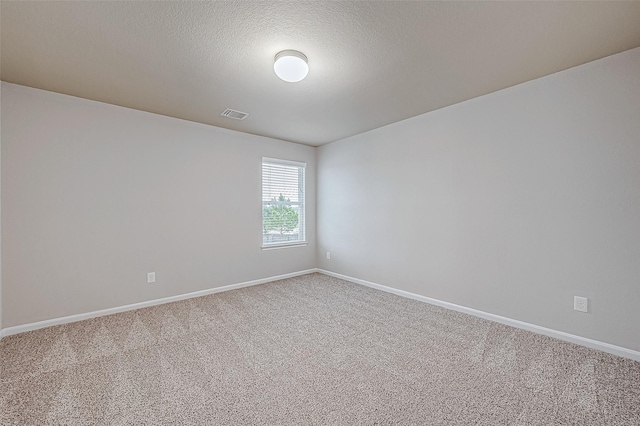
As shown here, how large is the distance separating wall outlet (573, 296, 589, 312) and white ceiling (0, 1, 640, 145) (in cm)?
200

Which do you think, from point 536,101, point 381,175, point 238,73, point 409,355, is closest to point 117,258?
point 238,73

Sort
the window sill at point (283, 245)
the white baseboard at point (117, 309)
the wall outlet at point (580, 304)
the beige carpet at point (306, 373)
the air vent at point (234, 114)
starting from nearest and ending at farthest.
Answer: the beige carpet at point (306, 373) < the wall outlet at point (580, 304) < the white baseboard at point (117, 309) < the air vent at point (234, 114) < the window sill at point (283, 245)

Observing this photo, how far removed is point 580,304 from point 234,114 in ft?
13.3

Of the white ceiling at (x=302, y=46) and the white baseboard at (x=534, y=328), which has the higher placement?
the white ceiling at (x=302, y=46)

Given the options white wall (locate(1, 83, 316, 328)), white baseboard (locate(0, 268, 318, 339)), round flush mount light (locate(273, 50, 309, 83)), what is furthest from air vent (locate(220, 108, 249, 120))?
white baseboard (locate(0, 268, 318, 339))

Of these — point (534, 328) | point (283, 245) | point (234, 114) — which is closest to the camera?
point (534, 328)

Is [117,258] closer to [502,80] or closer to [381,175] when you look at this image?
[381,175]

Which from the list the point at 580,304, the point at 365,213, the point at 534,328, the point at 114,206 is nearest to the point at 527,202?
the point at 580,304

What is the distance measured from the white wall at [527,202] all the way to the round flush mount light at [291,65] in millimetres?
1945

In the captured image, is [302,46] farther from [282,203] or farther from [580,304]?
[580,304]

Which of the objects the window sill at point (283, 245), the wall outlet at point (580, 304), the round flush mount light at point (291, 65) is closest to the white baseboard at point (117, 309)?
the window sill at point (283, 245)

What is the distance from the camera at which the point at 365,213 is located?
13.9ft

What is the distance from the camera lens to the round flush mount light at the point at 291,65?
2107 mm

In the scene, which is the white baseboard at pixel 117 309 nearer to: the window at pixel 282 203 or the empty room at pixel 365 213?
the empty room at pixel 365 213
